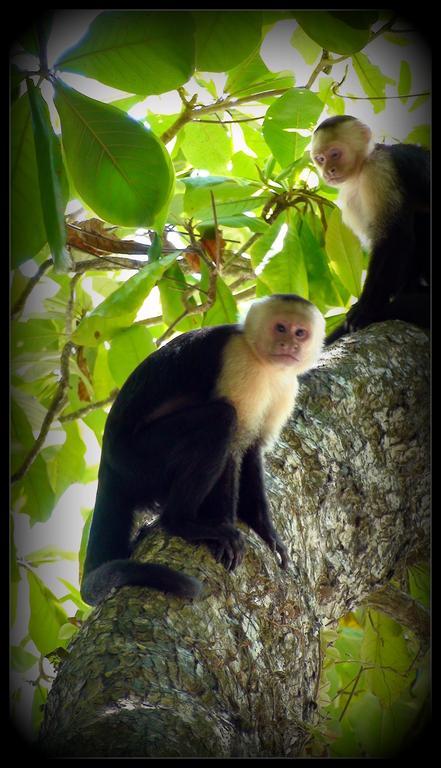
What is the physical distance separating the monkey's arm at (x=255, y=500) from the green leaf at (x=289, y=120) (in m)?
1.06

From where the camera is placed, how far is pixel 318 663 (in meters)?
1.80

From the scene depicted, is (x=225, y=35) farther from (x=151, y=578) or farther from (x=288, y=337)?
(x=151, y=578)

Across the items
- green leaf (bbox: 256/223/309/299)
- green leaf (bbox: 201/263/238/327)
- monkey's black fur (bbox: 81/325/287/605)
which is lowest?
monkey's black fur (bbox: 81/325/287/605)

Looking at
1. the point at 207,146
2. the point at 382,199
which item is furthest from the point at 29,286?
the point at 382,199

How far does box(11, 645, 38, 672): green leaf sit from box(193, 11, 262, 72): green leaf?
1.58 m

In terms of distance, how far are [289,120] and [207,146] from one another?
0.37 m

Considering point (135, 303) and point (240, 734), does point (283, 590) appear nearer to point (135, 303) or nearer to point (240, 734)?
point (240, 734)

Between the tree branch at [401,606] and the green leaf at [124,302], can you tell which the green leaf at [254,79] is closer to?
the green leaf at [124,302]

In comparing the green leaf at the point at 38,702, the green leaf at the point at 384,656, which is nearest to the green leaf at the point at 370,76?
the green leaf at the point at 384,656

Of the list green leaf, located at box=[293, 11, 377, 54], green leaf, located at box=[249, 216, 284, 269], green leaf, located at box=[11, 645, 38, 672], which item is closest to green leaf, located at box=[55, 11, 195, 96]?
green leaf, located at box=[293, 11, 377, 54]

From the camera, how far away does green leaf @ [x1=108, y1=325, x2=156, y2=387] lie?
2.45 meters

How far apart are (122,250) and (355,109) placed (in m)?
1.04

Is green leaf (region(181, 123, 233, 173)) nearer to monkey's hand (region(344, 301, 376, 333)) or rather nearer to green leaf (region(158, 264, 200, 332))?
green leaf (region(158, 264, 200, 332))

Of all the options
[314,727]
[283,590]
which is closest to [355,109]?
[283,590]
